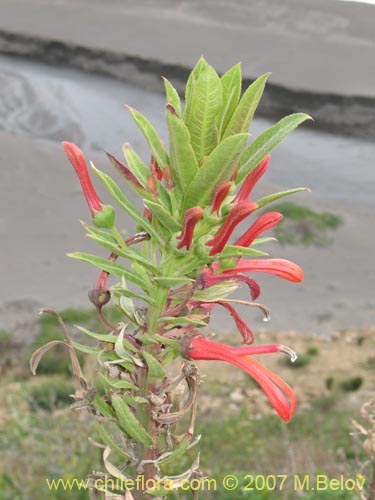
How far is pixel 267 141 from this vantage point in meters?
1.17

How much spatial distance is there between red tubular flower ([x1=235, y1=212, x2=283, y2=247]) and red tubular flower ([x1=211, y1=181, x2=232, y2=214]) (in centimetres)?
8

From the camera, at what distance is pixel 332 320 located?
10.7 m

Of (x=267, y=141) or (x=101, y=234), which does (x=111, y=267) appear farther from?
(x=267, y=141)

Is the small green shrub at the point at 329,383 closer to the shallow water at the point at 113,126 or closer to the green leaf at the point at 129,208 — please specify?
the shallow water at the point at 113,126

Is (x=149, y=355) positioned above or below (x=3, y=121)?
above

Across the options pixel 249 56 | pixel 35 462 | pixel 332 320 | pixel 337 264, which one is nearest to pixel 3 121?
pixel 249 56

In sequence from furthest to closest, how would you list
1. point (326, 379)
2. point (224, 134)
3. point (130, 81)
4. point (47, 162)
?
point (130, 81) → point (47, 162) → point (326, 379) → point (224, 134)

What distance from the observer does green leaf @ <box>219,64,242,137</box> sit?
46.0 inches

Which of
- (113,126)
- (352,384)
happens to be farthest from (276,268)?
(113,126)

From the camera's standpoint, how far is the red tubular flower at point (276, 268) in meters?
1.18

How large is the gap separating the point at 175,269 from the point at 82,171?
0.24 m

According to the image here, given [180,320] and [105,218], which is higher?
[105,218]

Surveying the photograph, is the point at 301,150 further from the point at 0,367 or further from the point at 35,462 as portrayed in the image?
the point at 35,462

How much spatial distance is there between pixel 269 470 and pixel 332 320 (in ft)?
19.8
